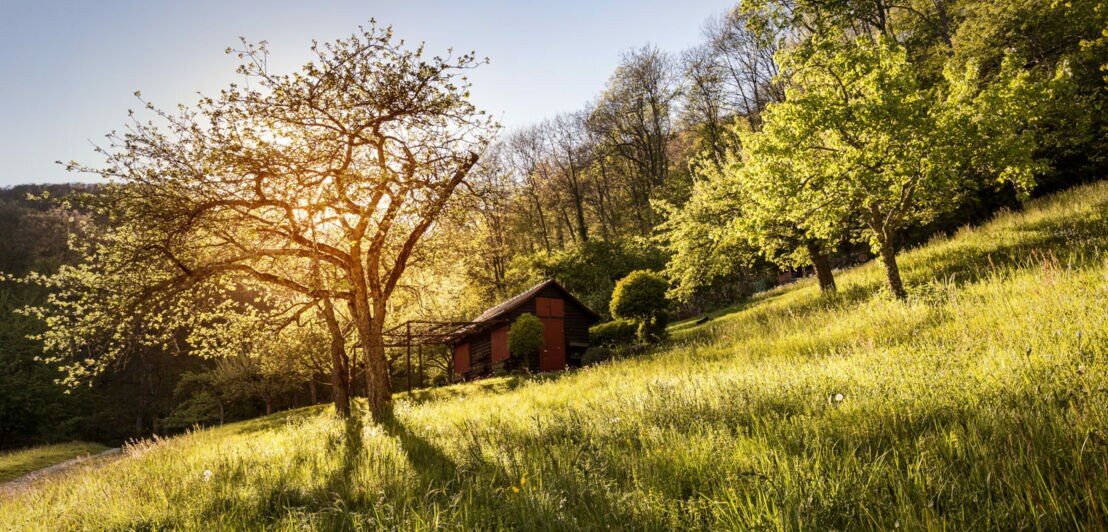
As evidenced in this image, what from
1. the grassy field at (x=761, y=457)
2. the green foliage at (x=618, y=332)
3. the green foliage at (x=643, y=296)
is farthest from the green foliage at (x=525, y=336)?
the grassy field at (x=761, y=457)

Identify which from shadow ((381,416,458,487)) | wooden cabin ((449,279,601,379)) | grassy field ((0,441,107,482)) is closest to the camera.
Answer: shadow ((381,416,458,487))

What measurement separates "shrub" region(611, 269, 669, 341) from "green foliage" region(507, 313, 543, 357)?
506cm

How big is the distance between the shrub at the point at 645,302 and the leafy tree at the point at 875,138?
12155mm

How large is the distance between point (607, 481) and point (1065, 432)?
2342mm

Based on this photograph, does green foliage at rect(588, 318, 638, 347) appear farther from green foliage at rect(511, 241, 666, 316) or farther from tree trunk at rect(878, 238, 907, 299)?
tree trunk at rect(878, 238, 907, 299)

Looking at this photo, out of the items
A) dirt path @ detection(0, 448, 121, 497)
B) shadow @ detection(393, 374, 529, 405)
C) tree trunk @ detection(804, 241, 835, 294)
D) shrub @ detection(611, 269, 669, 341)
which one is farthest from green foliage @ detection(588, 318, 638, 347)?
dirt path @ detection(0, 448, 121, 497)

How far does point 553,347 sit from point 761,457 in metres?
29.3

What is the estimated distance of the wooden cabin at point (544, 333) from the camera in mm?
30109

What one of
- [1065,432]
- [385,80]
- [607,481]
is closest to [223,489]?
[607,481]

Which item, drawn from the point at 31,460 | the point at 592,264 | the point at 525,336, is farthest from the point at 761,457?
the point at 592,264

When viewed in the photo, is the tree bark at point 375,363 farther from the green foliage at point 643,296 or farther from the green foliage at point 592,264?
the green foliage at point 592,264

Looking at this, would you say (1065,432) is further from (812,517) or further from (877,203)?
(877,203)

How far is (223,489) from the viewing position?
185 inches

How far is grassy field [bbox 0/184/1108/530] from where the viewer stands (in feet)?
6.67
